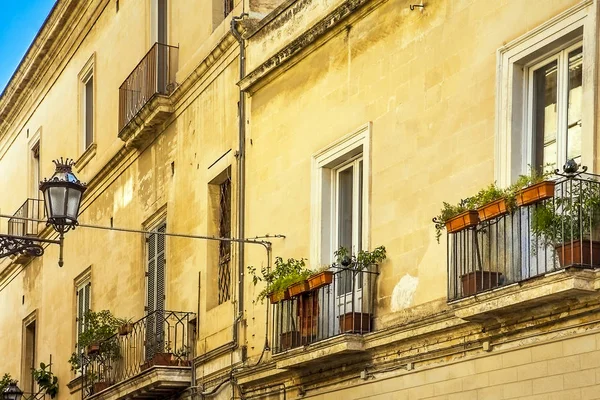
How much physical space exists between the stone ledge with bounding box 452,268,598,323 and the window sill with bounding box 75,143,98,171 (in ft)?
46.9

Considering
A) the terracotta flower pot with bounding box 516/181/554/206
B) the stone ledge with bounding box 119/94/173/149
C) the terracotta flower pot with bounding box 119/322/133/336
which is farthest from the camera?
the stone ledge with bounding box 119/94/173/149

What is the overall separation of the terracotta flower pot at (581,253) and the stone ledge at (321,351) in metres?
3.46

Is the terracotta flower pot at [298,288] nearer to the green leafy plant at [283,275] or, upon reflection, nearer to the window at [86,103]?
the green leafy plant at [283,275]

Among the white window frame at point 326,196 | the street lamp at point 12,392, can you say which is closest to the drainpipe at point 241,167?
the white window frame at point 326,196

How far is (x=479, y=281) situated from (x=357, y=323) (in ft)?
8.16

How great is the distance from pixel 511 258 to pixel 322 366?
3765 millimetres

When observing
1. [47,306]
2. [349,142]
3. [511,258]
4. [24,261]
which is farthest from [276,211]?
[24,261]

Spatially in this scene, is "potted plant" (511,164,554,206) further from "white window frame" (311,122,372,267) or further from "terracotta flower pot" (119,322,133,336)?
"terracotta flower pot" (119,322,133,336)

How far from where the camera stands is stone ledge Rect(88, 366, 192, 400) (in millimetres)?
18391

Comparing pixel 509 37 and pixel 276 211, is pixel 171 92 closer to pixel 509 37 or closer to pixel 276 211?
pixel 276 211

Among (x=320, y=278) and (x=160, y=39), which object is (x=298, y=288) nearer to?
(x=320, y=278)

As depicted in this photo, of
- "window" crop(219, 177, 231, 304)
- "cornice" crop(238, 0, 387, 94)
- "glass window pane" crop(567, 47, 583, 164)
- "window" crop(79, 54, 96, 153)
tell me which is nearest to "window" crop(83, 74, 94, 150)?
"window" crop(79, 54, 96, 153)

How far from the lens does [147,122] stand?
2100cm

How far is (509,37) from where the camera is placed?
11992mm
